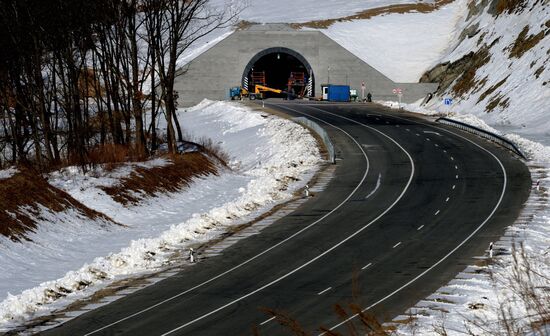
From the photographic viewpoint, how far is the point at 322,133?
208 feet

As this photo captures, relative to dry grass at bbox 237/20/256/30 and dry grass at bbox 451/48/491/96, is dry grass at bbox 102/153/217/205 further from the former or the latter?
dry grass at bbox 237/20/256/30

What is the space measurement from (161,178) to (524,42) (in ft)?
175

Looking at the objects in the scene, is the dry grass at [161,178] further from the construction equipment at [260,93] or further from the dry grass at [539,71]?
the construction equipment at [260,93]

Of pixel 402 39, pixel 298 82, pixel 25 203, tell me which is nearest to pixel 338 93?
pixel 298 82

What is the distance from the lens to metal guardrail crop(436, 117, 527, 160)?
55500mm

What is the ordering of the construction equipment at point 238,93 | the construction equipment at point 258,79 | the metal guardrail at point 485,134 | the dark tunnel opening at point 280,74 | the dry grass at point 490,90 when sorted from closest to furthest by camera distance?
the metal guardrail at point 485,134
the dry grass at point 490,90
the construction equipment at point 238,93
the construction equipment at point 258,79
the dark tunnel opening at point 280,74

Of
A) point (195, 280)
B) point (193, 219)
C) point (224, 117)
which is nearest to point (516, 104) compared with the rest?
point (224, 117)

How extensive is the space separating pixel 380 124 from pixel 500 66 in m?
17.2

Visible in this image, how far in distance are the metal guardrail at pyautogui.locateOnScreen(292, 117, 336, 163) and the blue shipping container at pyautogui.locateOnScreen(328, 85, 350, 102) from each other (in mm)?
26508

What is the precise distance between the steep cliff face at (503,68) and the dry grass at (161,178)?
87.9 ft

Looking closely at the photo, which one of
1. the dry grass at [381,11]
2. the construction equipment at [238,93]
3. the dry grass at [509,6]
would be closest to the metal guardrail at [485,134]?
the dry grass at [509,6]

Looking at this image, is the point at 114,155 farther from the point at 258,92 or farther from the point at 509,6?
the point at 509,6

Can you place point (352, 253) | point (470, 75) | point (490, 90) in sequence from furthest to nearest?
1. point (470, 75)
2. point (490, 90)
3. point (352, 253)

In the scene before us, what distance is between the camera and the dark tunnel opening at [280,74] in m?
113
